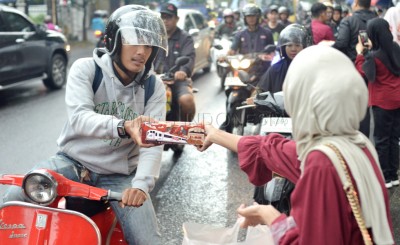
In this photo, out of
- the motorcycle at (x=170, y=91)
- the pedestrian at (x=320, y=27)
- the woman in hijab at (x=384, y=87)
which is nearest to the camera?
the woman in hijab at (x=384, y=87)

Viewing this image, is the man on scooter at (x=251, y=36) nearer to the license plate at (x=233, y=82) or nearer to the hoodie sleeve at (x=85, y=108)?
the license plate at (x=233, y=82)

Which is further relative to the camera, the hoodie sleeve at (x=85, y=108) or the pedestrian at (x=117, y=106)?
the pedestrian at (x=117, y=106)

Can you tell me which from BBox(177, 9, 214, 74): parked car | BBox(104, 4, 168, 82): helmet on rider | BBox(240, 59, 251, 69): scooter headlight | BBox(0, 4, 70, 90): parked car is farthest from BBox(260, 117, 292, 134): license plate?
BBox(177, 9, 214, 74): parked car

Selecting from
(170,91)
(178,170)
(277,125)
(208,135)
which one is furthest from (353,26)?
(208,135)

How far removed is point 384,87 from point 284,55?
96 cm

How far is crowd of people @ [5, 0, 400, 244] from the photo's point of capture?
1.66 m

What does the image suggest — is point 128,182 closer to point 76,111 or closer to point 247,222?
point 76,111

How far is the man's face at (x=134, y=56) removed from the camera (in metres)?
2.74

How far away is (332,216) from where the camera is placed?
166cm

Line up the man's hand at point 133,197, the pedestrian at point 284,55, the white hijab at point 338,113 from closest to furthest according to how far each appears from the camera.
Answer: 1. the white hijab at point 338,113
2. the man's hand at point 133,197
3. the pedestrian at point 284,55

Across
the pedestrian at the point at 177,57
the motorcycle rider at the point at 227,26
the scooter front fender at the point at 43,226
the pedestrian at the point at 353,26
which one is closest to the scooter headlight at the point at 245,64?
the pedestrian at the point at 177,57

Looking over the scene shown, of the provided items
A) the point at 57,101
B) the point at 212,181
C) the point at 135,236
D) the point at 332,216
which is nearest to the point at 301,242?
the point at 332,216

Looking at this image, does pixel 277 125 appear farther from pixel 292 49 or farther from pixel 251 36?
pixel 251 36

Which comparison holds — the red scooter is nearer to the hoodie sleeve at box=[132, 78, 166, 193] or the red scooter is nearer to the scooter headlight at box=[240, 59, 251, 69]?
the hoodie sleeve at box=[132, 78, 166, 193]
